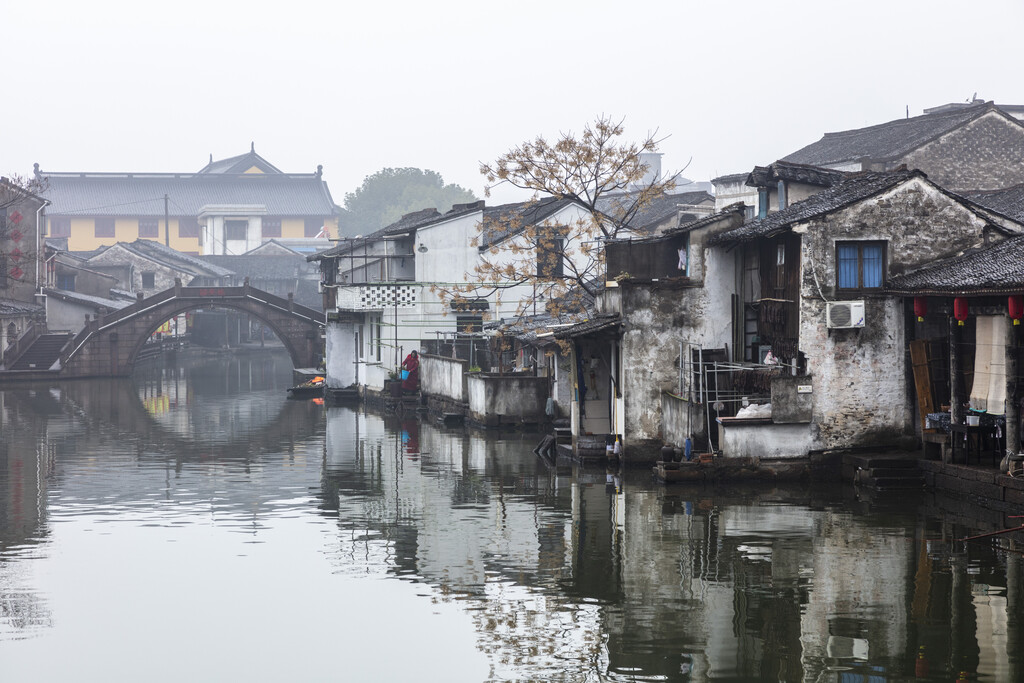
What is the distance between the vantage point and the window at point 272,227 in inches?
4222

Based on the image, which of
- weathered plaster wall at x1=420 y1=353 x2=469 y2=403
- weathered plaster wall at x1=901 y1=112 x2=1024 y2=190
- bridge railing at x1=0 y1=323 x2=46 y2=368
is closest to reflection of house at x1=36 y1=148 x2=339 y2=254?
bridge railing at x1=0 y1=323 x2=46 y2=368

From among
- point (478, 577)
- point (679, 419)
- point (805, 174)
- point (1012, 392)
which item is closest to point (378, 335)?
point (805, 174)

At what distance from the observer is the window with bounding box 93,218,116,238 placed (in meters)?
106

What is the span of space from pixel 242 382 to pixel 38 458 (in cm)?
2687

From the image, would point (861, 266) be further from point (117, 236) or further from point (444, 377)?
point (117, 236)

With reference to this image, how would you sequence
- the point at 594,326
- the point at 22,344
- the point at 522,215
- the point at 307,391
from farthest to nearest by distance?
the point at 22,344, the point at 307,391, the point at 522,215, the point at 594,326

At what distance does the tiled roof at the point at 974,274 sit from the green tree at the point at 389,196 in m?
92.6

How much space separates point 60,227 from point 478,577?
318 ft

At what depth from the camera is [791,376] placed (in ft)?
80.6

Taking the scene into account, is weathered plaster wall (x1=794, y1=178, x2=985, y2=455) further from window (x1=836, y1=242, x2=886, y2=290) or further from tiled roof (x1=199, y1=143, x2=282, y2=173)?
tiled roof (x1=199, y1=143, x2=282, y2=173)

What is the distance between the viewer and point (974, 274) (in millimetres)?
22484

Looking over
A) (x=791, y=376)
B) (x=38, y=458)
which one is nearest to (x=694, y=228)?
(x=791, y=376)

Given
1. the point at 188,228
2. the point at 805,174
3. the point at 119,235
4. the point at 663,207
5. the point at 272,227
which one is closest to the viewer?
the point at 805,174

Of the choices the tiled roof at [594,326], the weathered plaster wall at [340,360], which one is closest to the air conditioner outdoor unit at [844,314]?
the tiled roof at [594,326]
